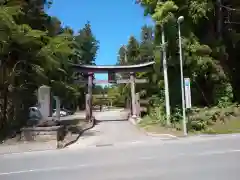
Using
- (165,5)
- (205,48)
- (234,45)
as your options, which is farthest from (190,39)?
(234,45)

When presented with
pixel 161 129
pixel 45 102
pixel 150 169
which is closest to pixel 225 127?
pixel 161 129

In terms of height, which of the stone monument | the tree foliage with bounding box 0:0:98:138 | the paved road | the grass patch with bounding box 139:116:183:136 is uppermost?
the tree foliage with bounding box 0:0:98:138

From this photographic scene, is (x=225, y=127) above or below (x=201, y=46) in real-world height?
below

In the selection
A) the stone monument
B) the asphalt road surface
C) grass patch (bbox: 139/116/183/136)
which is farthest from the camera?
grass patch (bbox: 139/116/183/136)

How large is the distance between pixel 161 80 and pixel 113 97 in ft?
204

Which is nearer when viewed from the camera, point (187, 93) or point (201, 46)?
point (187, 93)

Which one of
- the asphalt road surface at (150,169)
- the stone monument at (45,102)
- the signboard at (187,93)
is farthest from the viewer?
the signboard at (187,93)

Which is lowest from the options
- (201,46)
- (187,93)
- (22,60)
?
(187,93)

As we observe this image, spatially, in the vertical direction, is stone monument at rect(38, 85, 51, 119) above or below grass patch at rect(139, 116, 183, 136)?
above

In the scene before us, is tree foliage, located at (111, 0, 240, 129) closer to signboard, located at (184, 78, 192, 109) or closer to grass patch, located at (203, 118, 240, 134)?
grass patch, located at (203, 118, 240, 134)

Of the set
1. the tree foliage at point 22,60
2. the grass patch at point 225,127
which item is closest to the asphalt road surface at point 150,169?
the grass patch at point 225,127

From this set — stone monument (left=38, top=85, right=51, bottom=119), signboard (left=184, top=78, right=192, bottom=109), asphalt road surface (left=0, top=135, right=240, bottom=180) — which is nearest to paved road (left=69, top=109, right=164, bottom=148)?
stone monument (left=38, top=85, right=51, bottom=119)

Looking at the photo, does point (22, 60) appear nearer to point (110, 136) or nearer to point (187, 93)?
point (110, 136)

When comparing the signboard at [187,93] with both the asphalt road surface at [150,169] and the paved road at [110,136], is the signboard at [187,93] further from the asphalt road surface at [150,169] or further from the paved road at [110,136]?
the asphalt road surface at [150,169]
